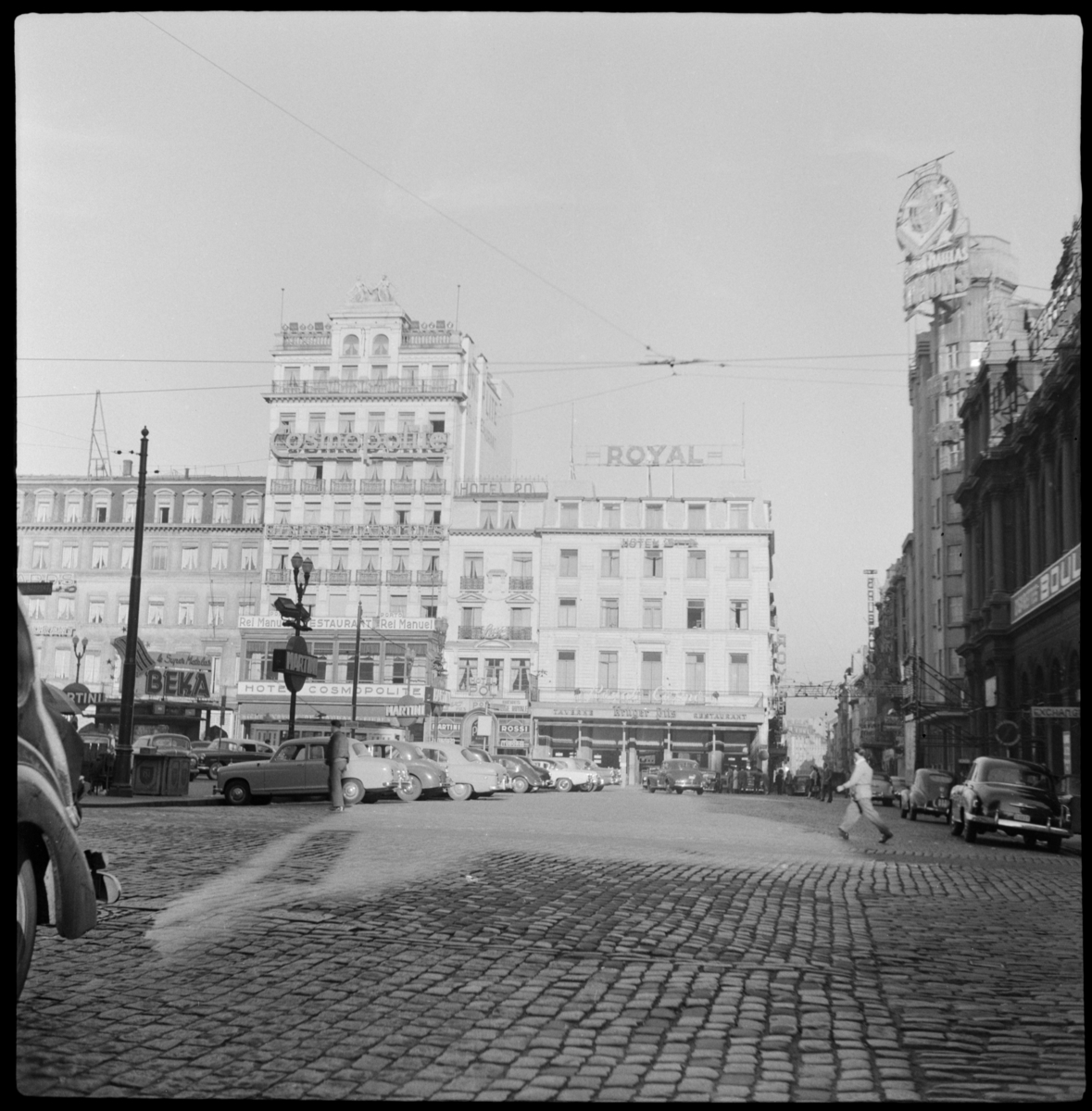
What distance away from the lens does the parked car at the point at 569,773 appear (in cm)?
4656

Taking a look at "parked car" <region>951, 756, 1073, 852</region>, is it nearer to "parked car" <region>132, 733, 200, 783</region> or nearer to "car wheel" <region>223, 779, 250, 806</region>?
"car wheel" <region>223, 779, 250, 806</region>

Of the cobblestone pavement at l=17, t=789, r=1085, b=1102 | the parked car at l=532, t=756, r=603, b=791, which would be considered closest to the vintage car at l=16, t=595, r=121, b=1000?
the cobblestone pavement at l=17, t=789, r=1085, b=1102

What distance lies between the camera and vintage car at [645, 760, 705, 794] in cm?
5012

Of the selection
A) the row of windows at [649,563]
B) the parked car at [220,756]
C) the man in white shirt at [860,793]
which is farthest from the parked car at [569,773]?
the man in white shirt at [860,793]

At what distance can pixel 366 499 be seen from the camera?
69.0 m

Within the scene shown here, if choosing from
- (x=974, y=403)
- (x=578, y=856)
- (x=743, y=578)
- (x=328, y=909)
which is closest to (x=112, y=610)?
(x=743, y=578)

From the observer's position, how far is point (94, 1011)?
238 inches

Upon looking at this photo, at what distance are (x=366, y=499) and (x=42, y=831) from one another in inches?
2528

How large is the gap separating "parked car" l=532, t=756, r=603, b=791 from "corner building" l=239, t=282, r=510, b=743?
1781 centimetres

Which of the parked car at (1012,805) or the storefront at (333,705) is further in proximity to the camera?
the storefront at (333,705)

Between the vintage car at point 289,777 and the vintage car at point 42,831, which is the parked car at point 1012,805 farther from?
the vintage car at point 42,831

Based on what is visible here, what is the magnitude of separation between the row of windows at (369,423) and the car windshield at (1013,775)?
1871 inches

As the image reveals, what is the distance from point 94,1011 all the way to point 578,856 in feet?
30.5

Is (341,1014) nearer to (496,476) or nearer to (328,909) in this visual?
(328,909)
